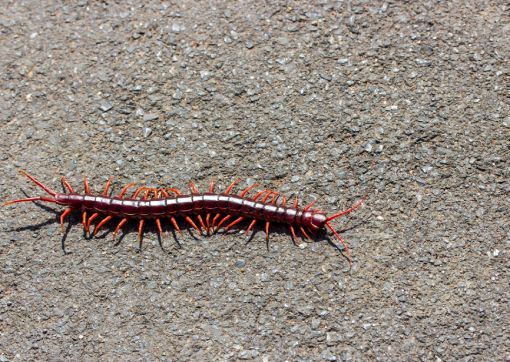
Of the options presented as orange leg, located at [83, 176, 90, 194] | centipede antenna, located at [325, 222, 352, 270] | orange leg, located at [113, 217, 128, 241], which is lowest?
centipede antenna, located at [325, 222, 352, 270]

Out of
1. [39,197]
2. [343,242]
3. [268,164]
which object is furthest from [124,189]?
[343,242]

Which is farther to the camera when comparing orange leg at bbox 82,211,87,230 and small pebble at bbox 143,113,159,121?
small pebble at bbox 143,113,159,121

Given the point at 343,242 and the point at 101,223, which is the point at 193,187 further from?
the point at 343,242

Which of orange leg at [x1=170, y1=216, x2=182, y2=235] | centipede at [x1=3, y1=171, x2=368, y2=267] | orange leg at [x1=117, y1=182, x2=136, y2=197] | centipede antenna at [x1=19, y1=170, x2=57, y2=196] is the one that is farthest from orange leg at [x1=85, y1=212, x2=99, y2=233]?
orange leg at [x1=170, y1=216, x2=182, y2=235]

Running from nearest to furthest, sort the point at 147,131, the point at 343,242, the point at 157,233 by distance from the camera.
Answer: the point at 343,242 < the point at 157,233 < the point at 147,131

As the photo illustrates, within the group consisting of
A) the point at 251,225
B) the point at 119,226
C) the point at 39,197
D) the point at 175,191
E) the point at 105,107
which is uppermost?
the point at 105,107

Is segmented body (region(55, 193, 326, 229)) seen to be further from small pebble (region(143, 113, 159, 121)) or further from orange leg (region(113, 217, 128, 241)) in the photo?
small pebble (region(143, 113, 159, 121))

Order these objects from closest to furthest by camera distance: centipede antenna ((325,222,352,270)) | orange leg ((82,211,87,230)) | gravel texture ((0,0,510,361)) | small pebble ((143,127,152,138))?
gravel texture ((0,0,510,361))
centipede antenna ((325,222,352,270))
orange leg ((82,211,87,230))
small pebble ((143,127,152,138))
